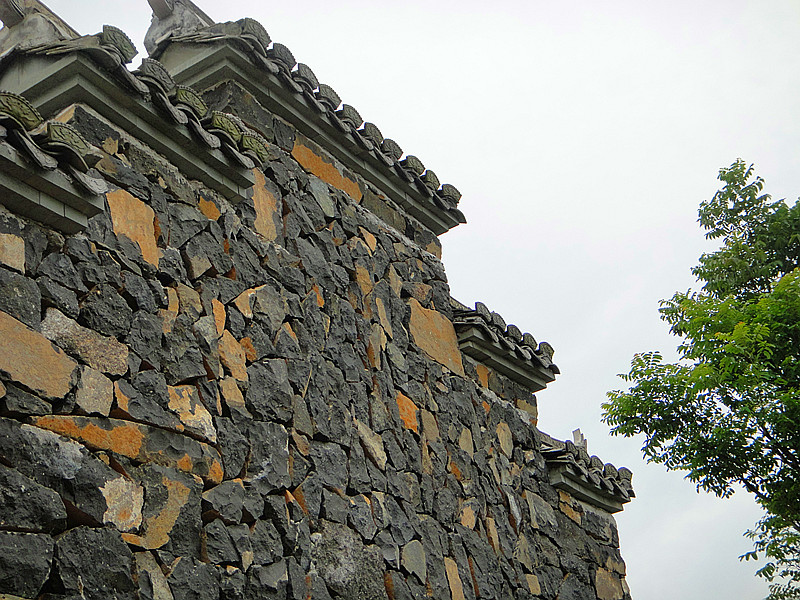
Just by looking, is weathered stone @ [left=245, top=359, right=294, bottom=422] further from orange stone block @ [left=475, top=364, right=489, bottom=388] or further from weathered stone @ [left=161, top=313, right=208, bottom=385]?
orange stone block @ [left=475, top=364, right=489, bottom=388]

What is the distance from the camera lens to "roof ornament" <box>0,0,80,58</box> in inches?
190

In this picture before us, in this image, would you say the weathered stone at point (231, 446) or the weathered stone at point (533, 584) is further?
the weathered stone at point (533, 584)

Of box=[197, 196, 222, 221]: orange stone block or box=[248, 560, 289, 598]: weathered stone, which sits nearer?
box=[248, 560, 289, 598]: weathered stone

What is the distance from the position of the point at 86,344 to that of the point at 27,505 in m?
0.73

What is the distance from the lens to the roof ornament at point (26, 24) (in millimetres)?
Answer: 4820

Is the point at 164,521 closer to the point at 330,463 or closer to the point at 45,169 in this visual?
the point at 330,463

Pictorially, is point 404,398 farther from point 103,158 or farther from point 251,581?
point 103,158

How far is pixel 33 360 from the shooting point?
3129mm

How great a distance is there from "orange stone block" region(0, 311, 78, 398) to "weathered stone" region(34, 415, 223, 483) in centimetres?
13

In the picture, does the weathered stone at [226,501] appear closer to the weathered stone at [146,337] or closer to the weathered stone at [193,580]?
the weathered stone at [193,580]

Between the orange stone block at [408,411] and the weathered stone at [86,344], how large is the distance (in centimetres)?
223

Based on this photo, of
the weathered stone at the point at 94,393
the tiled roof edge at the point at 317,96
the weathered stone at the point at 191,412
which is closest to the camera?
the weathered stone at the point at 94,393

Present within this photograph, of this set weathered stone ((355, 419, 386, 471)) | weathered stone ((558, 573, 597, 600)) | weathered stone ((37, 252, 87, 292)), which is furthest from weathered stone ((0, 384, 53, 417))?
weathered stone ((558, 573, 597, 600))

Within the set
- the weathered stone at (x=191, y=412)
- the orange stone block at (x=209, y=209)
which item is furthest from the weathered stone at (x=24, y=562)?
the orange stone block at (x=209, y=209)
